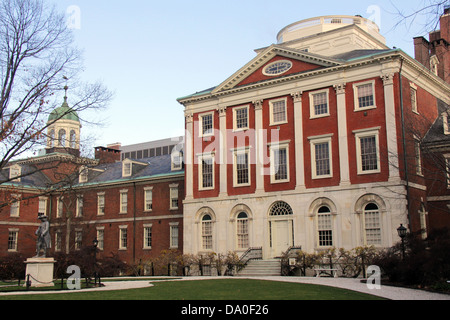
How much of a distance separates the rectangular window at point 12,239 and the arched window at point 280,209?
93.9 feet

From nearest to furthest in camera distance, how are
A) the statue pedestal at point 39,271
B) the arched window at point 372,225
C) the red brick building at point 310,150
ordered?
1. the statue pedestal at point 39,271
2. the arched window at point 372,225
3. the red brick building at point 310,150

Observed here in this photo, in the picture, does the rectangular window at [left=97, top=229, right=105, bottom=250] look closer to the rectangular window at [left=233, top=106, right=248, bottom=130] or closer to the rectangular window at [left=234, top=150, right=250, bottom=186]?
the rectangular window at [left=234, top=150, right=250, bottom=186]

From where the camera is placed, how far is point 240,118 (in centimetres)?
3900

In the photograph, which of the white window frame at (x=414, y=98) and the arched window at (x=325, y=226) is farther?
the white window frame at (x=414, y=98)

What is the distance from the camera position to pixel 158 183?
4766 centimetres

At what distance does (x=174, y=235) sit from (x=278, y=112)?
15.0 metres

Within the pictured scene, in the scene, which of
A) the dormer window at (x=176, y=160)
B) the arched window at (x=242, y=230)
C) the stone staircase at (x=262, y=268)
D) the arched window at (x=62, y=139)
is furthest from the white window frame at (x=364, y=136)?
the dormer window at (x=176, y=160)

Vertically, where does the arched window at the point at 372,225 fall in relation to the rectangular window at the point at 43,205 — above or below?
below

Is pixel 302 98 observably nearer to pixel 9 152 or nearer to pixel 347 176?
pixel 347 176

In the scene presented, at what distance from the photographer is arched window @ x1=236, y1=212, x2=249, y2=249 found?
37.3 m

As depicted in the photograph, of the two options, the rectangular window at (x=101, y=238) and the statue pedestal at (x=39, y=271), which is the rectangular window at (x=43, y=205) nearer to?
the rectangular window at (x=101, y=238)

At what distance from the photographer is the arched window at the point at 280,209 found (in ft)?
117
